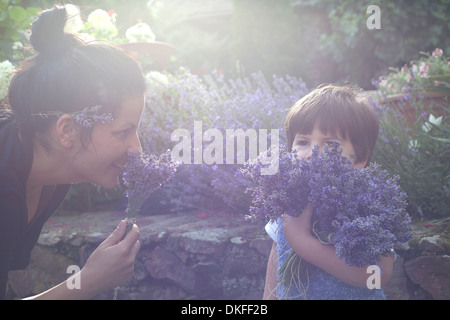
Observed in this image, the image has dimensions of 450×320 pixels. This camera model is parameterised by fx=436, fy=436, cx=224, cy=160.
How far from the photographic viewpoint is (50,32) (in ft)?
6.15

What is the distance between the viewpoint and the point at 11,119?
2076 millimetres

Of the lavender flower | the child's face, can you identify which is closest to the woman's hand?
the lavender flower

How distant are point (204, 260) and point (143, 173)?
1075 mm

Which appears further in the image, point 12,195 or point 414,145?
point 414,145

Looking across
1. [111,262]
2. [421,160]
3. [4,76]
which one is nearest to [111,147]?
[111,262]

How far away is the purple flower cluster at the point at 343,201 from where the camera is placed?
1.36 m

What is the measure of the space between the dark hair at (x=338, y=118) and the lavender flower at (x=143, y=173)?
0.63 meters

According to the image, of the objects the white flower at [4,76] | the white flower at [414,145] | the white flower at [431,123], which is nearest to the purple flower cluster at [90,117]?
the white flower at [4,76]

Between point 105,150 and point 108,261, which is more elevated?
point 105,150

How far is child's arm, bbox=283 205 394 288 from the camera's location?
166 cm

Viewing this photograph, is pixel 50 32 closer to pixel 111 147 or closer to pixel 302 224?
pixel 111 147

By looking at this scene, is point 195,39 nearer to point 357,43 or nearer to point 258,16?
point 258,16

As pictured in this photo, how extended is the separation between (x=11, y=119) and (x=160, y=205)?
1695 mm
